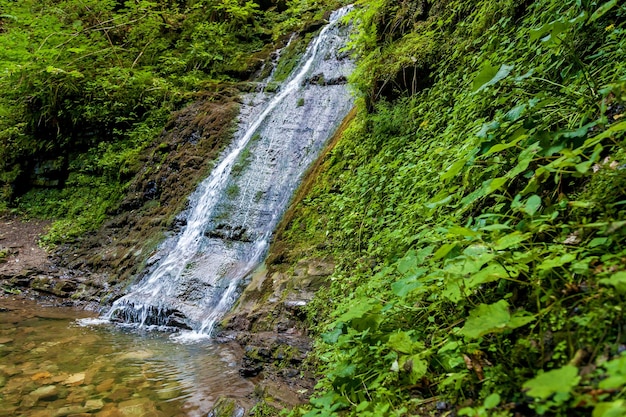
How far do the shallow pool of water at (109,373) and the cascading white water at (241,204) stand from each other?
802mm

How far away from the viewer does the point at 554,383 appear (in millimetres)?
1029

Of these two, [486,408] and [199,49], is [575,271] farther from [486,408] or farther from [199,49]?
[199,49]

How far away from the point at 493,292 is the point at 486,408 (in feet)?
1.85

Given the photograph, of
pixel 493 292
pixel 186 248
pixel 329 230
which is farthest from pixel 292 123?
pixel 493 292

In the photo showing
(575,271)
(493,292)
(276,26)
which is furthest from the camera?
(276,26)

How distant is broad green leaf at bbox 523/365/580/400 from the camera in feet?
3.29

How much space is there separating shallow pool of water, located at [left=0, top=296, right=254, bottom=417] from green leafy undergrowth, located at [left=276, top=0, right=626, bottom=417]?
142 cm

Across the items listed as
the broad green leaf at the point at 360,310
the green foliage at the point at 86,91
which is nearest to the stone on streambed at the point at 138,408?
→ the broad green leaf at the point at 360,310

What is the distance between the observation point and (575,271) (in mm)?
1346

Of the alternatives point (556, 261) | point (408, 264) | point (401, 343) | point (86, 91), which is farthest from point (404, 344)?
point (86, 91)

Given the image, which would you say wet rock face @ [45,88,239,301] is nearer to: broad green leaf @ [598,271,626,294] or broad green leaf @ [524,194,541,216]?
broad green leaf @ [524,194,541,216]

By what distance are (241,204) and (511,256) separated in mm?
6450

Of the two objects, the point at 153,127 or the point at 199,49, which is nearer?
the point at 153,127

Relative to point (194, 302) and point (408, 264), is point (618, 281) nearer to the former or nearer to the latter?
point (408, 264)
